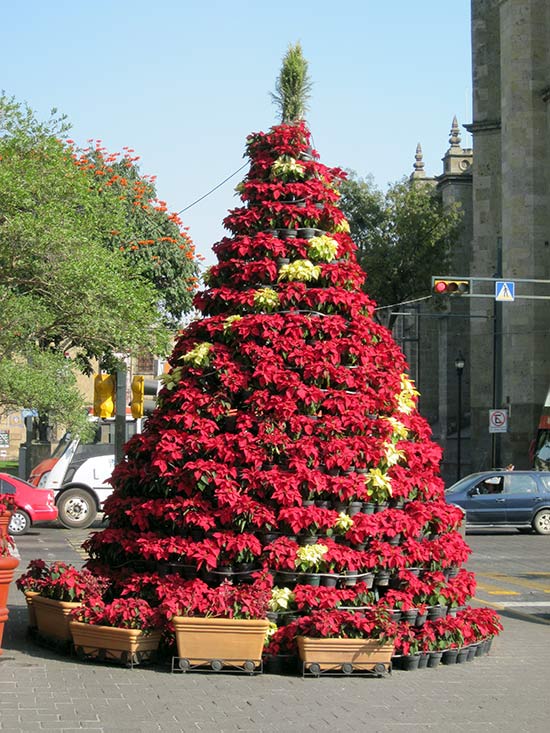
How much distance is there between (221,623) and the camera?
9.71m

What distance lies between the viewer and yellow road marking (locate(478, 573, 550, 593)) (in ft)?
62.8

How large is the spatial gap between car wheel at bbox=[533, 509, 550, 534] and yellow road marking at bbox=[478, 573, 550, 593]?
33.4 feet

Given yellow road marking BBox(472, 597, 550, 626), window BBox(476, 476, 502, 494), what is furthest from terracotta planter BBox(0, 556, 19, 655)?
window BBox(476, 476, 502, 494)

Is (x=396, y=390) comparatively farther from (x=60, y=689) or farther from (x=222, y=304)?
(x=60, y=689)

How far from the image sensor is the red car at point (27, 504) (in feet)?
89.6

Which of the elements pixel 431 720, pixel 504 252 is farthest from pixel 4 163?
pixel 504 252

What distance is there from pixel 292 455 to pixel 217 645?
63.0 inches

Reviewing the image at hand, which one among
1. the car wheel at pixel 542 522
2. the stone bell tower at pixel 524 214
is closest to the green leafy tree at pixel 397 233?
the stone bell tower at pixel 524 214

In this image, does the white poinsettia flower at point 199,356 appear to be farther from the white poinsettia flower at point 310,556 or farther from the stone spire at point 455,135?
the stone spire at point 455,135

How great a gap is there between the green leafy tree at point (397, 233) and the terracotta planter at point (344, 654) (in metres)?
46.2

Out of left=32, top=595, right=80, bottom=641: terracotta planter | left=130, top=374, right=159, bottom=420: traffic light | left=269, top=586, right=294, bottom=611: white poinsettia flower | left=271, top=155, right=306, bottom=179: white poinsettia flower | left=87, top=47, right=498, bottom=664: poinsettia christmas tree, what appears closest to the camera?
left=269, top=586, right=294, bottom=611: white poinsettia flower

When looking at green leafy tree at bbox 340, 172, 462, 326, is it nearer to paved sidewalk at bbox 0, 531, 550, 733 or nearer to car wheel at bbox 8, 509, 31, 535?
car wheel at bbox 8, 509, 31, 535

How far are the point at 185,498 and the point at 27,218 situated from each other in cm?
854

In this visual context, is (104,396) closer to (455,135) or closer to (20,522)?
(20,522)
